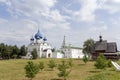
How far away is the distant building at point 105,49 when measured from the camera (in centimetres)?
7406

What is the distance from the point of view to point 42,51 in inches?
4380

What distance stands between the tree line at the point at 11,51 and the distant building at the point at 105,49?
1412 inches

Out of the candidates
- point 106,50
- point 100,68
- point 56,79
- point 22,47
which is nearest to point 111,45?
point 106,50

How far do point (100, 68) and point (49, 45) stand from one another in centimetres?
7400

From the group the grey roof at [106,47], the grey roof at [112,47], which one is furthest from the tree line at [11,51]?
the grey roof at [112,47]

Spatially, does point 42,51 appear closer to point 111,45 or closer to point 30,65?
point 111,45

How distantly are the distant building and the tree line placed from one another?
35869 millimetres

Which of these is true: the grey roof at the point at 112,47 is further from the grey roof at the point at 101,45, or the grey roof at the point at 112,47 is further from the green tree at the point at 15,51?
the green tree at the point at 15,51

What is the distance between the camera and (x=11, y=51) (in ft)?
321

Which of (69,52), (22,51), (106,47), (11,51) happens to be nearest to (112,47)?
(106,47)

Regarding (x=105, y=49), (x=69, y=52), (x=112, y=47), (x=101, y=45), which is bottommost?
(x=105, y=49)

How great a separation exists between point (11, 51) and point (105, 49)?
42.6 meters

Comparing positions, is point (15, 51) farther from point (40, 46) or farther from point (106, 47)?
point (106, 47)

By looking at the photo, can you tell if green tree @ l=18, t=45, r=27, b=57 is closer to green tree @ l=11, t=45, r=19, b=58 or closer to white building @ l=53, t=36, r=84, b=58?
green tree @ l=11, t=45, r=19, b=58
